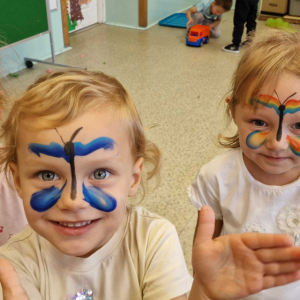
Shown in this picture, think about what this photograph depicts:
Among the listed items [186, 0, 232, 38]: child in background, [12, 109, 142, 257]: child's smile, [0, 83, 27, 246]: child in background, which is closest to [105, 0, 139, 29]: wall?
[186, 0, 232, 38]: child in background

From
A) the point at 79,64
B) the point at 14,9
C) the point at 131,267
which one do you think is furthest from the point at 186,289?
the point at 79,64

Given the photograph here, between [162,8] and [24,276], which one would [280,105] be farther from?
[162,8]

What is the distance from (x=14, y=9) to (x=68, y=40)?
1029mm

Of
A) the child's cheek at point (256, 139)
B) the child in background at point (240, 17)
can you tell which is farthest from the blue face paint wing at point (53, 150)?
the child in background at point (240, 17)

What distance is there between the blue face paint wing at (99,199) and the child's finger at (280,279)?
1.04 ft

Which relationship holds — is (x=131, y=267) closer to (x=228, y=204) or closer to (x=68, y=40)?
(x=228, y=204)

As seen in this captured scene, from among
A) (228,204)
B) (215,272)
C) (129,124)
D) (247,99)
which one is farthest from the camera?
(228,204)

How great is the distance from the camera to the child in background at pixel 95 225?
0.67 meters

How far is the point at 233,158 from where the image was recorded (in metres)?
1.04

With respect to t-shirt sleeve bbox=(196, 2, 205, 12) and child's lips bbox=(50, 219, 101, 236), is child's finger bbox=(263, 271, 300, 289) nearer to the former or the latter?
child's lips bbox=(50, 219, 101, 236)

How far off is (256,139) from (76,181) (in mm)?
475

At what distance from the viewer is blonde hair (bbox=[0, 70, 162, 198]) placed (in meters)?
0.71

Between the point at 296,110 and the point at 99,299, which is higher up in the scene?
the point at 296,110

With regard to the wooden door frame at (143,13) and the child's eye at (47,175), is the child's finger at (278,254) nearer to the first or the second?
the child's eye at (47,175)
